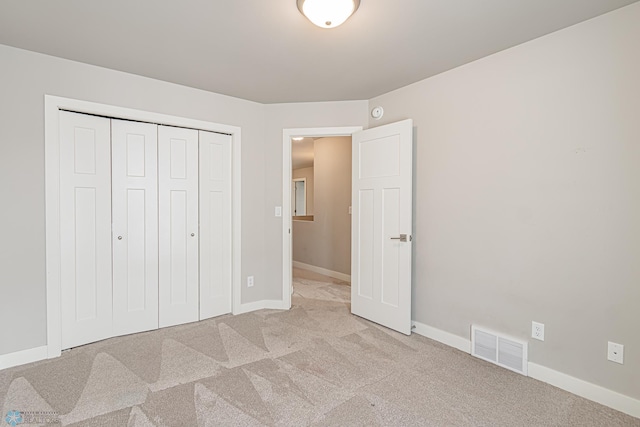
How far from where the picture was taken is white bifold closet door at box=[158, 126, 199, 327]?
9.82 ft

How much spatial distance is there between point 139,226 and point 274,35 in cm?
204

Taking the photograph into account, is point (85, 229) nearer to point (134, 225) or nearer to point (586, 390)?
point (134, 225)

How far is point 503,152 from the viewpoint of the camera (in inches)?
92.1

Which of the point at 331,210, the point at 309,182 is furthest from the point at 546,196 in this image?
the point at 309,182

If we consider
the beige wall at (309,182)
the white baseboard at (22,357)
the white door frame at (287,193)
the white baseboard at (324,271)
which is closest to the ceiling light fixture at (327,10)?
the white door frame at (287,193)

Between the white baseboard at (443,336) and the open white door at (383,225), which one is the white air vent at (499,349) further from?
the open white door at (383,225)

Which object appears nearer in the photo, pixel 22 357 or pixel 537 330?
pixel 537 330

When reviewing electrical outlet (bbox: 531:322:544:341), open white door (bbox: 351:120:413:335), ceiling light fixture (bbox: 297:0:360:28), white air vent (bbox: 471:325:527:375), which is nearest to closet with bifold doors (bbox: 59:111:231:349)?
open white door (bbox: 351:120:413:335)

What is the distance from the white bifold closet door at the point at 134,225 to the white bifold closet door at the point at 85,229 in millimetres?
66

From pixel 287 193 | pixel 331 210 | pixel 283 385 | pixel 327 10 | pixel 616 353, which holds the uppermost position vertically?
pixel 327 10

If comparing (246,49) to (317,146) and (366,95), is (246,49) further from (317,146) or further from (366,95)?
(317,146)

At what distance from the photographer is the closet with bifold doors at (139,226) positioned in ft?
8.45

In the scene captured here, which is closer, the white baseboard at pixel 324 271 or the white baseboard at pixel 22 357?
the white baseboard at pixel 22 357

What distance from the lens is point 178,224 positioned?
308 centimetres
